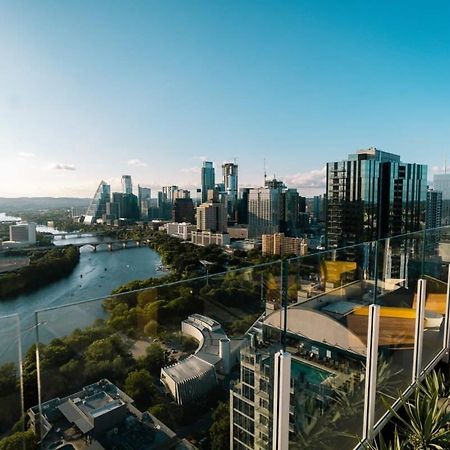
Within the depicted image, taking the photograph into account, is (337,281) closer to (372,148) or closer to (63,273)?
(63,273)

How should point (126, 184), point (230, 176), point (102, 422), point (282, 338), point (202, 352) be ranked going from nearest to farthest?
point (102, 422), point (202, 352), point (282, 338), point (126, 184), point (230, 176)

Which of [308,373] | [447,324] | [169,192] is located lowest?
[447,324]

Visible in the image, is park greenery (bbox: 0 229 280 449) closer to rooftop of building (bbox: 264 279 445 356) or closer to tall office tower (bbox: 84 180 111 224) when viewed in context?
rooftop of building (bbox: 264 279 445 356)

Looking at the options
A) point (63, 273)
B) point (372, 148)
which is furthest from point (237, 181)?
point (63, 273)

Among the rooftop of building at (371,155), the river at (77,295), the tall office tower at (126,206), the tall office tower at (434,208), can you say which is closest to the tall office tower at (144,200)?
the tall office tower at (126,206)

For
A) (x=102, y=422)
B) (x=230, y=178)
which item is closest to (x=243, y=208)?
(x=230, y=178)

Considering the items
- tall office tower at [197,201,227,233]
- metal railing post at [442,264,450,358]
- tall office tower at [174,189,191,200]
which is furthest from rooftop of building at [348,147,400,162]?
tall office tower at [174,189,191,200]

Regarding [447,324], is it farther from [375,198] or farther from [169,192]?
[169,192]

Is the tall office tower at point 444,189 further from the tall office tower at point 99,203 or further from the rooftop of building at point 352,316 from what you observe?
the tall office tower at point 99,203

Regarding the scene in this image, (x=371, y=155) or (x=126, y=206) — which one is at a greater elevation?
(x=371, y=155)
